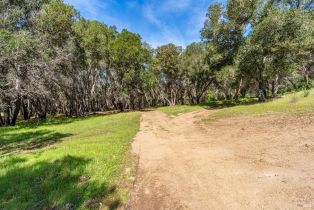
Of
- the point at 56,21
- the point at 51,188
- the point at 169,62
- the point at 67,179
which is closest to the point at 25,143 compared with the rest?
the point at 67,179

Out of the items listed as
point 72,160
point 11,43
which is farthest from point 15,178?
point 11,43

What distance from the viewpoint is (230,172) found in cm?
671

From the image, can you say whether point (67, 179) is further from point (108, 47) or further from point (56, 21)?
point (108, 47)

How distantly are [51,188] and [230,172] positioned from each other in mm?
4498

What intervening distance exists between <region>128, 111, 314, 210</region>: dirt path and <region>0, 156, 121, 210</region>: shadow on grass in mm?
955

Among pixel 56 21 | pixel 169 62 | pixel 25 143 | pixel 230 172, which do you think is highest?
pixel 56 21

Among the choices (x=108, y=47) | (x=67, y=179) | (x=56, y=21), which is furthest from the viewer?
(x=108, y=47)

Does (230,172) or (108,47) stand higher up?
(108,47)

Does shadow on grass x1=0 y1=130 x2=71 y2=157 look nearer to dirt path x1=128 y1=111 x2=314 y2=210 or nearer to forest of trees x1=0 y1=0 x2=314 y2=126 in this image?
forest of trees x1=0 y1=0 x2=314 y2=126

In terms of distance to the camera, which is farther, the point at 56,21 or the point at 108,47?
the point at 108,47

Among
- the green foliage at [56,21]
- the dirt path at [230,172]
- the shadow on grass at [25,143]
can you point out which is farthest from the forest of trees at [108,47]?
the dirt path at [230,172]

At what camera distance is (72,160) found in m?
8.52

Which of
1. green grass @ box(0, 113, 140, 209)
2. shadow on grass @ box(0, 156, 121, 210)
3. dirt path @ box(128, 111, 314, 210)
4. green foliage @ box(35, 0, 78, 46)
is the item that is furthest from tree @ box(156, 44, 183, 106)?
shadow on grass @ box(0, 156, 121, 210)

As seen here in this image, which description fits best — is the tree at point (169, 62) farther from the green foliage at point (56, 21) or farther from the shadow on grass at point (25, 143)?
the shadow on grass at point (25, 143)
